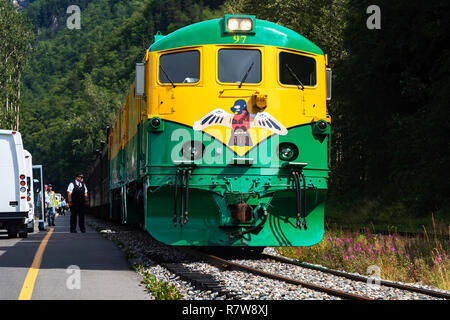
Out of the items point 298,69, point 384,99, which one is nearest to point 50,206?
point 384,99

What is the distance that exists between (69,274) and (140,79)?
318 centimetres

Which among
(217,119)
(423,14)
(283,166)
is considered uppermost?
(423,14)

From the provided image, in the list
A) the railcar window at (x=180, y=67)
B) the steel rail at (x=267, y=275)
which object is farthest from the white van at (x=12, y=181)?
the railcar window at (x=180, y=67)

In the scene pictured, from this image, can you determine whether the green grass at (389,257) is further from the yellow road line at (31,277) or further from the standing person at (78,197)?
the standing person at (78,197)

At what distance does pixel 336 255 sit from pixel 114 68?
4488 inches

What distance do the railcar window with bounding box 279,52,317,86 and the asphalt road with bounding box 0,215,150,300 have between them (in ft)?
12.7

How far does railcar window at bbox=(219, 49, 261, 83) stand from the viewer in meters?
10.9

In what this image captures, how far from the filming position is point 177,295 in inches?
308

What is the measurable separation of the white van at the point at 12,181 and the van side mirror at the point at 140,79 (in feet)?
26.9

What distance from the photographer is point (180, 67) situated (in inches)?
428

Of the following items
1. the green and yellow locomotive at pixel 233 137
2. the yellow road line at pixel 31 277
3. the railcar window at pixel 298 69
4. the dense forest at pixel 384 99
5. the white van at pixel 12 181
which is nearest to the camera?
the yellow road line at pixel 31 277

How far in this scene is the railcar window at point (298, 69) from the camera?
11094 mm

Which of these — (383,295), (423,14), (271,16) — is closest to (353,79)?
(423,14)

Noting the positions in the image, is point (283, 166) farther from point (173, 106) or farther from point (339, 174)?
point (339, 174)
